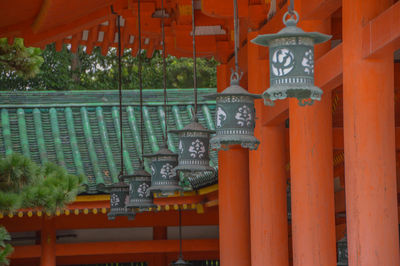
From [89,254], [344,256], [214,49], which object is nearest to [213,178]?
[214,49]

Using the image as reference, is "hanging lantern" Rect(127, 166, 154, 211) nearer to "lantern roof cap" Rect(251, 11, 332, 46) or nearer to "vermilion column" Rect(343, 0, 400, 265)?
"vermilion column" Rect(343, 0, 400, 265)

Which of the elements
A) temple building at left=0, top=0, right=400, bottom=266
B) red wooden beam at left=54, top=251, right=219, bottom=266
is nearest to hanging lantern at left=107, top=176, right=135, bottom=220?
temple building at left=0, top=0, right=400, bottom=266

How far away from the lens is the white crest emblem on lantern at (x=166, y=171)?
771 centimetres

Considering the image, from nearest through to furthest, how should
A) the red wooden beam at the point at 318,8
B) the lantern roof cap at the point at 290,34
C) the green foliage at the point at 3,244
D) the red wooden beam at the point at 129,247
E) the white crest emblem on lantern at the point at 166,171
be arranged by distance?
the lantern roof cap at the point at 290,34 < the red wooden beam at the point at 318,8 < the green foliage at the point at 3,244 < the white crest emblem on lantern at the point at 166,171 < the red wooden beam at the point at 129,247

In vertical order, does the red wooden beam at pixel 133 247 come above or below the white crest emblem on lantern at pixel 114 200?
below

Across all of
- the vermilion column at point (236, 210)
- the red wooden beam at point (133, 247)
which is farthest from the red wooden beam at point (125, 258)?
the vermilion column at point (236, 210)

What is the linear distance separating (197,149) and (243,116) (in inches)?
47.9

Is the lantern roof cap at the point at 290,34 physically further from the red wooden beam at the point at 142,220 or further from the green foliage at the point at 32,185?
the red wooden beam at the point at 142,220

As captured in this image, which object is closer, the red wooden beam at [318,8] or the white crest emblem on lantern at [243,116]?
the white crest emblem on lantern at [243,116]

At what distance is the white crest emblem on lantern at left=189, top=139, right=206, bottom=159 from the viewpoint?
6582 mm

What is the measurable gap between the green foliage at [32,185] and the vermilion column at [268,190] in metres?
1.78

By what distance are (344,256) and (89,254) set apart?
5.09 meters

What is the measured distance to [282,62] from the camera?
4391 millimetres

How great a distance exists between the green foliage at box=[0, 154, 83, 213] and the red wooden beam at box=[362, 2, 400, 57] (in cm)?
306
